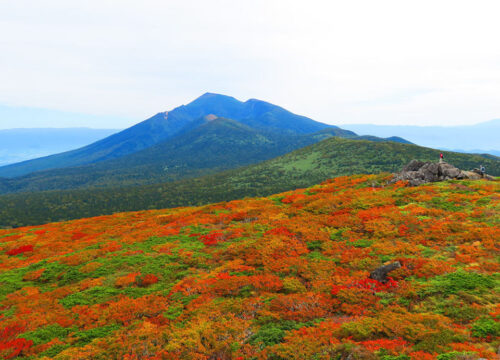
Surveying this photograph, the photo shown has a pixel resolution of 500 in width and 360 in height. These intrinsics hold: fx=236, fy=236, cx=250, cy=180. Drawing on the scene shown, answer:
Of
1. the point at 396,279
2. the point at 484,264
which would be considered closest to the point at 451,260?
the point at 484,264

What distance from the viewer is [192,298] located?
12.3 meters

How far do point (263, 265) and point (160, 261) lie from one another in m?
7.54

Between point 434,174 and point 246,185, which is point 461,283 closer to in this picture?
point 434,174

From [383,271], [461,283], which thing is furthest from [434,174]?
[383,271]

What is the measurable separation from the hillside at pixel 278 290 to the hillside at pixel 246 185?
89230 mm

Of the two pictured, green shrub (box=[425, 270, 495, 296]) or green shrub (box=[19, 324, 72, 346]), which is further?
green shrub (box=[425, 270, 495, 296])

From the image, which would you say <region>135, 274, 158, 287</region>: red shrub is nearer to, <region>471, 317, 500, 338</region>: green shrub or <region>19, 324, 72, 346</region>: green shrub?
<region>19, 324, 72, 346</region>: green shrub

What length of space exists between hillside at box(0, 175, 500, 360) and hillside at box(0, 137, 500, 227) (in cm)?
8923

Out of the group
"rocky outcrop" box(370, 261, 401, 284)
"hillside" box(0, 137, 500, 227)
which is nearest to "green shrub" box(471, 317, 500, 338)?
"rocky outcrop" box(370, 261, 401, 284)

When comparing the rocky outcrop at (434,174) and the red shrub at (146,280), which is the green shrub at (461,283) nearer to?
the red shrub at (146,280)

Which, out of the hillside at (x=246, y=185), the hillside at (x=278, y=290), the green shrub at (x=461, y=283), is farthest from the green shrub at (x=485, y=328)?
the hillside at (x=246, y=185)

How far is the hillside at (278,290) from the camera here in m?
8.51

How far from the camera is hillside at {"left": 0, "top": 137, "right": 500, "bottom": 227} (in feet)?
356

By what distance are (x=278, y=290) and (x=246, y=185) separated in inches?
4648
